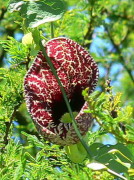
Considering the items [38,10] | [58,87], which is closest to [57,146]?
[58,87]

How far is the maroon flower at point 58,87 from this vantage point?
94 cm

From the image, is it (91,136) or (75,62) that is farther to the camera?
(91,136)

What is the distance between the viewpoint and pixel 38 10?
0.88 meters

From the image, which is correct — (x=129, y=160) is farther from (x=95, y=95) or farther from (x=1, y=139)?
(x=1, y=139)

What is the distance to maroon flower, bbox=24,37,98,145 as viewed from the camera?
3.09 ft

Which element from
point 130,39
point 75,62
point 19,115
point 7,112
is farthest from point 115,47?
point 75,62

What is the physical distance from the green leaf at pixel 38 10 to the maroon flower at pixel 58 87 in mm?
105

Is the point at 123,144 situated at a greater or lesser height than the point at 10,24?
lesser

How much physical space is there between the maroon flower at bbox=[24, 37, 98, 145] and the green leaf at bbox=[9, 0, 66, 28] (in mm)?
105

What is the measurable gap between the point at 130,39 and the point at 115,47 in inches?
18.0

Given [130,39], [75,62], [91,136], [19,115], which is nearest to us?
[75,62]

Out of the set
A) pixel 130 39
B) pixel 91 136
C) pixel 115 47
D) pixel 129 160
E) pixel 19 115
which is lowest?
pixel 129 160

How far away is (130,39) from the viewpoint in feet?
10.7

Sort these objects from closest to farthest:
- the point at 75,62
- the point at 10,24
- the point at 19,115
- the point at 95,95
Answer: the point at 95,95 < the point at 75,62 < the point at 19,115 < the point at 10,24
